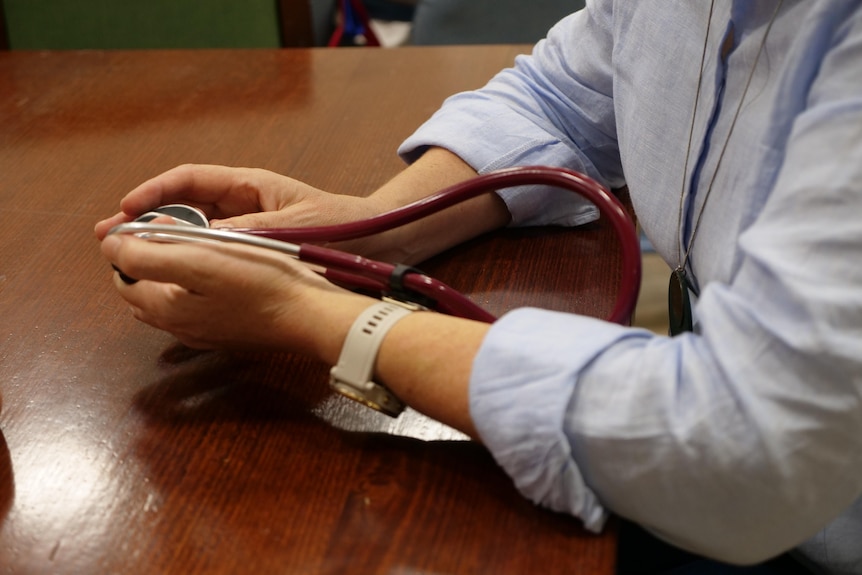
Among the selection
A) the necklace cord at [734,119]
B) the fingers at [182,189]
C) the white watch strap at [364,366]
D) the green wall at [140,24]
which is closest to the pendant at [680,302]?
the necklace cord at [734,119]

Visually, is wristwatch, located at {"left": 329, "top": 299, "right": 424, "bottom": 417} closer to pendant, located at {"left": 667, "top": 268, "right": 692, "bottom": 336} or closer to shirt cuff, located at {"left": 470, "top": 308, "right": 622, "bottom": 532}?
shirt cuff, located at {"left": 470, "top": 308, "right": 622, "bottom": 532}

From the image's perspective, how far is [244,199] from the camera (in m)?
0.84

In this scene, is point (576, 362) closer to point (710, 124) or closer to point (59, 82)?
point (710, 124)

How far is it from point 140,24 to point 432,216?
3.69ft

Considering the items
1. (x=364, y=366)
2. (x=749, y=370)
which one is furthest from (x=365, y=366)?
(x=749, y=370)

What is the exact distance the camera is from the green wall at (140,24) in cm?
169

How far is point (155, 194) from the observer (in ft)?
2.59

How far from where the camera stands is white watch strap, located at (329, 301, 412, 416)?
617 mm

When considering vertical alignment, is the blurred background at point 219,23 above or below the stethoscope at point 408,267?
below

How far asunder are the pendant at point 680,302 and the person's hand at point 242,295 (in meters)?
0.30

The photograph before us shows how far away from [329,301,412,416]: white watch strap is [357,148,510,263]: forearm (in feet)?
0.68

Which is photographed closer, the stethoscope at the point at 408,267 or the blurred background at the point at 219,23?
the stethoscope at the point at 408,267

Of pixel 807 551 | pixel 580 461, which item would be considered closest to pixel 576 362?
pixel 580 461

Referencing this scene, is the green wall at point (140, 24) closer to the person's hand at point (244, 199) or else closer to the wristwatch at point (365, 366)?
the person's hand at point (244, 199)
